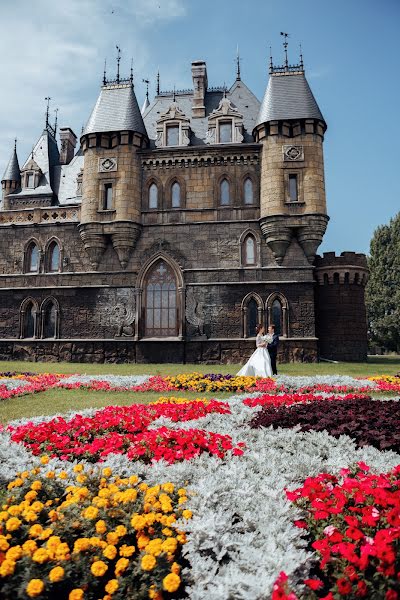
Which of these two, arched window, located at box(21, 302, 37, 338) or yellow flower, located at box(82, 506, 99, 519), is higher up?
arched window, located at box(21, 302, 37, 338)

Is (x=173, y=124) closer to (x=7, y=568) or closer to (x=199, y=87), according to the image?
(x=199, y=87)

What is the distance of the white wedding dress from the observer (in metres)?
16.6

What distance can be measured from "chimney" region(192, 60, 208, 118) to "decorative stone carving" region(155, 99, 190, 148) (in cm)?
197

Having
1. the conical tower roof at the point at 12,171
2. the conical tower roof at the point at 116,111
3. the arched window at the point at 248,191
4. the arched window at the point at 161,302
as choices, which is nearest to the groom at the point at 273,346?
the arched window at the point at 161,302

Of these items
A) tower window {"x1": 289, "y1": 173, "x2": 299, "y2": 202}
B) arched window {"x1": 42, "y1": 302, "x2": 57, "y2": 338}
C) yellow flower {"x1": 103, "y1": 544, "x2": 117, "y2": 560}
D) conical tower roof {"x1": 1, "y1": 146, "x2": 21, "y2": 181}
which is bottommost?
yellow flower {"x1": 103, "y1": 544, "x2": 117, "y2": 560}

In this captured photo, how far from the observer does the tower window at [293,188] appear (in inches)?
993

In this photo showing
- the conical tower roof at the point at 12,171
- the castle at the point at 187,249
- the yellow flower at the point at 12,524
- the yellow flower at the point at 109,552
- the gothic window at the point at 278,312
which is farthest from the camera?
the conical tower roof at the point at 12,171

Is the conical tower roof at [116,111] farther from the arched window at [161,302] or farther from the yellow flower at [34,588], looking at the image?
the yellow flower at [34,588]

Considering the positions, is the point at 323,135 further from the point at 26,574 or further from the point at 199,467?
the point at 26,574

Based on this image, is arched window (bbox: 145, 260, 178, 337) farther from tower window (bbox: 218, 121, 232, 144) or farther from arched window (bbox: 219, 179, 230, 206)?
tower window (bbox: 218, 121, 232, 144)

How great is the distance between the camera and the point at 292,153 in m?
25.3

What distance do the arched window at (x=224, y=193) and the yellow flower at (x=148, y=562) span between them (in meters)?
24.0

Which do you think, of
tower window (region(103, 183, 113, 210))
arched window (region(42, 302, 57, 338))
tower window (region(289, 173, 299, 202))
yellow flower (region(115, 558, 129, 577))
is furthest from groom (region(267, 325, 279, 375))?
arched window (region(42, 302, 57, 338))

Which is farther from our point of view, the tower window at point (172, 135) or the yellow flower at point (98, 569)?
the tower window at point (172, 135)
